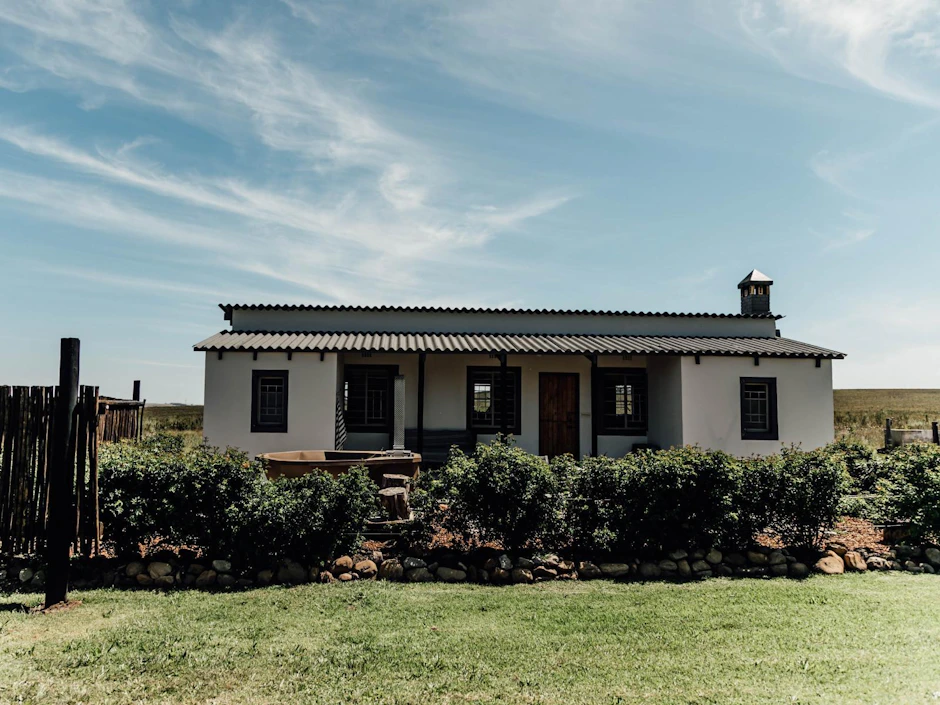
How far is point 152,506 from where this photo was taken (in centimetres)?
714

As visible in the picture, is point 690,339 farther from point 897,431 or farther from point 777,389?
point 897,431

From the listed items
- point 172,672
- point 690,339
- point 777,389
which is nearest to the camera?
point 172,672

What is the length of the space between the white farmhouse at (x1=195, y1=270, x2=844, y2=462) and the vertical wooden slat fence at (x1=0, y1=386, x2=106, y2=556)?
24.8 feet

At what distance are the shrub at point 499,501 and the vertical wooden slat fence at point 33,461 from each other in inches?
140

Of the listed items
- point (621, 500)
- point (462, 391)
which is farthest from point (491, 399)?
point (621, 500)

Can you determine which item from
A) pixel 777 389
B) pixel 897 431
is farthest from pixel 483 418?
pixel 897 431

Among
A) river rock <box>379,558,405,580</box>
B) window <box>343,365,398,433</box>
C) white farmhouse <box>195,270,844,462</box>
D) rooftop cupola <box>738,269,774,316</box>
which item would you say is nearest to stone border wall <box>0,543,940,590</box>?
river rock <box>379,558,405,580</box>

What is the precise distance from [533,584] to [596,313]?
39.2 feet

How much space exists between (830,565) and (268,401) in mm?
11386

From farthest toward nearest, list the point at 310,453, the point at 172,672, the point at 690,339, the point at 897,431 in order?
the point at 897,431 → the point at 690,339 → the point at 310,453 → the point at 172,672

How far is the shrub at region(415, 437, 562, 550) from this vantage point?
7.49 metres

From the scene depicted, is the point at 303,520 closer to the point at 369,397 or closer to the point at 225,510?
the point at 225,510

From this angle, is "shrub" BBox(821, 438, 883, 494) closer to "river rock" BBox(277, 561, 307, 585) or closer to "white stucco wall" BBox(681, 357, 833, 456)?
"white stucco wall" BBox(681, 357, 833, 456)

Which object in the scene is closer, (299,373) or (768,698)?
(768,698)
